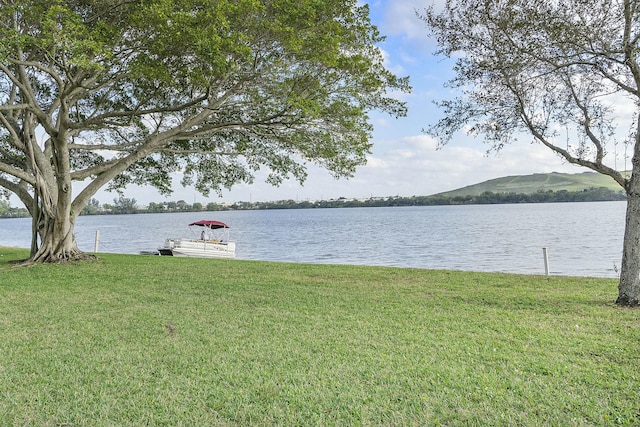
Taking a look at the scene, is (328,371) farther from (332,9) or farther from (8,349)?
(332,9)

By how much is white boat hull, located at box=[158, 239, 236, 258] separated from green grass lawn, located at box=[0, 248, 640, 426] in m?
16.5

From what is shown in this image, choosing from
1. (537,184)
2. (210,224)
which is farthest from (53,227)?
(537,184)

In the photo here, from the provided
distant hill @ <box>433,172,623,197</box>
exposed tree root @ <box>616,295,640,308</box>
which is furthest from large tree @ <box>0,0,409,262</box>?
distant hill @ <box>433,172,623,197</box>

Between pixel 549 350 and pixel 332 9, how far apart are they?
9.86m

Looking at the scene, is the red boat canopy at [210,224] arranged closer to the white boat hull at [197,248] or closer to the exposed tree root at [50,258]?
the white boat hull at [197,248]

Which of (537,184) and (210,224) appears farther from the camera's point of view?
(537,184)

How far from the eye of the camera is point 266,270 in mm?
14117

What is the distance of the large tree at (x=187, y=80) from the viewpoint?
10.1m

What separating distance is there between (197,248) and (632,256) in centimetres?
2328

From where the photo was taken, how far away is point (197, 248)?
26906 millimetres

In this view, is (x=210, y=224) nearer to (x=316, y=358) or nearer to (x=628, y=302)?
(x=628, y=302)

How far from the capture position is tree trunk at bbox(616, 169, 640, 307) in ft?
25.9

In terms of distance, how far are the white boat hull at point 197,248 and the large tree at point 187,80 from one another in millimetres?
10086

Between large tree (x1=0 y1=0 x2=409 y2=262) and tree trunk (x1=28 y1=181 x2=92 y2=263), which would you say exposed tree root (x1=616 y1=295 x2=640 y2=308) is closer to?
large tree (x1=0 y1=0 x2=409 y2=262)
